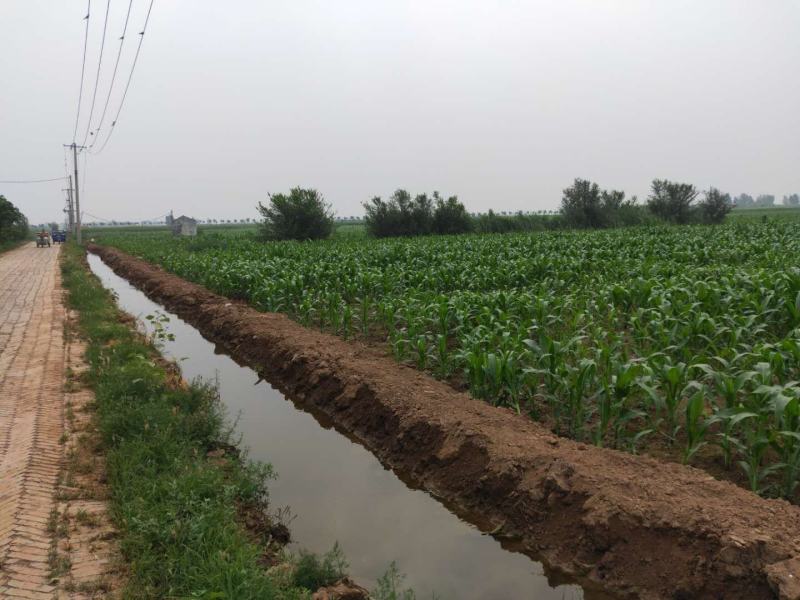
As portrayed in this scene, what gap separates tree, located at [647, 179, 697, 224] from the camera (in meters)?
45.3

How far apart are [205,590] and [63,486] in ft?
6.52

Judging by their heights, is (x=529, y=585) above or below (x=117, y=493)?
below

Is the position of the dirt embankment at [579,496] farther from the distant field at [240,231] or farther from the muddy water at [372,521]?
the distant field at [240,231]

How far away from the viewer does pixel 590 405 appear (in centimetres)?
564

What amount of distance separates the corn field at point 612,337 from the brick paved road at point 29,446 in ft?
12.6

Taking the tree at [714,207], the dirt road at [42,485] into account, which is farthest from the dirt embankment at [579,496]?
the tree at [714,207]

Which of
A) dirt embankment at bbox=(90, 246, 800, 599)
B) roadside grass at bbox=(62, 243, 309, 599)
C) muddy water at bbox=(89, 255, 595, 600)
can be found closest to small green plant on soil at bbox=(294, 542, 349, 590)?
roadside grass at bbox=(62, 243, 309, 599)

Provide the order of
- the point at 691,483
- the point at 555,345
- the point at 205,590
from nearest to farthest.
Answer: the point at 205,590 → the point at 691,483 → the point at 555,345

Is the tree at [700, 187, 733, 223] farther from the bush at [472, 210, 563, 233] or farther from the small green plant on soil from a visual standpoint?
the small green plant on soil

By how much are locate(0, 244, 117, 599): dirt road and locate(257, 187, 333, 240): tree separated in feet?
90.2

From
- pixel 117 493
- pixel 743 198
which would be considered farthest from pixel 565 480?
pixel 743 198

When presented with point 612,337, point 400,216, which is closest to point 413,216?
point 400,216

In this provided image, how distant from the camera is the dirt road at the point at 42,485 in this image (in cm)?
308

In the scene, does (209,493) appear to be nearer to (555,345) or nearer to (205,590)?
(205,590)
